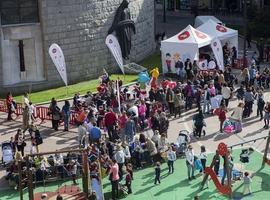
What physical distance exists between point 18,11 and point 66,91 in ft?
16.5

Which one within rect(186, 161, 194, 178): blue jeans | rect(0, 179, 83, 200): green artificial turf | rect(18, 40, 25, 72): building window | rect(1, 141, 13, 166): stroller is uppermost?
rect(18, 40, 25, 72): building window

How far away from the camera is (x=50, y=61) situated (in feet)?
113

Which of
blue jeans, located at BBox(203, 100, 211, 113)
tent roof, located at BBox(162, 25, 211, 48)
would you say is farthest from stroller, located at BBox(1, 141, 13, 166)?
tent roof, located at BBox(162, 25, 211, 48)

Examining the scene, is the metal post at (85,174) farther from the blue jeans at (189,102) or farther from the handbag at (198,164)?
the blue jeans at (189,102)

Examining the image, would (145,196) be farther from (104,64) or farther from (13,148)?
(104,64)

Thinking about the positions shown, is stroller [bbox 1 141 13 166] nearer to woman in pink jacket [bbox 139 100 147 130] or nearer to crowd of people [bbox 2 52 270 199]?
crowd of people [bbox 2 52 270 199]

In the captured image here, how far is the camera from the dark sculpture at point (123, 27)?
37.1m

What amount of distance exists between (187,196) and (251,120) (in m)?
8.61

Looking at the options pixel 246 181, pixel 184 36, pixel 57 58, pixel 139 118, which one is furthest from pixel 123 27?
pixel 246 181

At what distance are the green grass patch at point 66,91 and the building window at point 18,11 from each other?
399 centimetres

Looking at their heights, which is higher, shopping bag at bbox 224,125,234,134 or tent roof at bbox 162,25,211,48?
tent roof at bbox 162,25,211,48

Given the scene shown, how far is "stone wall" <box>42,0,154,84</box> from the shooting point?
34188 mm

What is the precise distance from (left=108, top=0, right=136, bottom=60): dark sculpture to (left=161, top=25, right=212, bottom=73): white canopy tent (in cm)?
273

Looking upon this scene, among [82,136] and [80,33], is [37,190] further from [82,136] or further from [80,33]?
[80,33]
